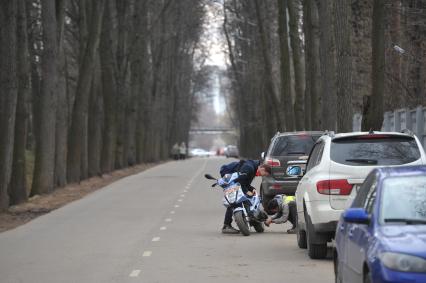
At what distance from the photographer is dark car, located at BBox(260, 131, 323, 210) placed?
67.3 feet

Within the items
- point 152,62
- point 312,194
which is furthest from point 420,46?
point 152,62

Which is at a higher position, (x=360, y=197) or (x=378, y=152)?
(x=378, y=152)

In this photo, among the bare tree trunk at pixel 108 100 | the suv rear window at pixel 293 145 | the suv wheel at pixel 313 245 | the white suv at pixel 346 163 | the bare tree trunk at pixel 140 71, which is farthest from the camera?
the bare tree trunk at pixel 140 71

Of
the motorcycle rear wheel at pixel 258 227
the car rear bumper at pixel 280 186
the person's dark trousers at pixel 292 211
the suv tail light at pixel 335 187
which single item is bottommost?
the motorcycle rear wheel at pixel 258 227

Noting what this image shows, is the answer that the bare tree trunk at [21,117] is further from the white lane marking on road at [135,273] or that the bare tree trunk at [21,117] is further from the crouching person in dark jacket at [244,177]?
the white lane marking on road at [135,273]

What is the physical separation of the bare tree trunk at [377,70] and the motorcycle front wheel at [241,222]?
5352mm

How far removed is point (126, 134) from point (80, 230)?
34.1 metres

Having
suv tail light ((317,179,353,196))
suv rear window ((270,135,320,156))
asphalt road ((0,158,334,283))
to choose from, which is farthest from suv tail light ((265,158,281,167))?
suv tail light ((317,179,353,196))

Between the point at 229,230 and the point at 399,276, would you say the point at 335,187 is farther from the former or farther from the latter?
the point at 399,276

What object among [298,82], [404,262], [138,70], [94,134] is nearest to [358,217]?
[404,262]

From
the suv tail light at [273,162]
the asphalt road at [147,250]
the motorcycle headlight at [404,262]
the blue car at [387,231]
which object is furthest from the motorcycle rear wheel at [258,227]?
the motorcycle headlight at [404,262]

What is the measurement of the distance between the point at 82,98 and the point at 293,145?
45.7ft

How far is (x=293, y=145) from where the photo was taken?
2092cm

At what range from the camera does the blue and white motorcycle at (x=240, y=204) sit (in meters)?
16.4
